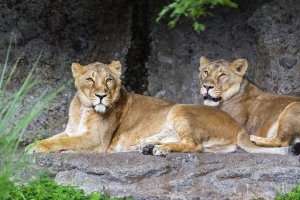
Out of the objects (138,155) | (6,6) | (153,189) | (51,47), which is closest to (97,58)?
(51,47)

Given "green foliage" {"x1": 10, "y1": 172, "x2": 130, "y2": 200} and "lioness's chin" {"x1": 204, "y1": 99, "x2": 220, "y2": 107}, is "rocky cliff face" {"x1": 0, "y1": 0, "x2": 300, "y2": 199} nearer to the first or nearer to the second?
"lioness's chin" {"x1": 204, "y1": 99, "x2": 220, "y2": 107}

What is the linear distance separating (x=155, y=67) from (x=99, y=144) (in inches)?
86.8

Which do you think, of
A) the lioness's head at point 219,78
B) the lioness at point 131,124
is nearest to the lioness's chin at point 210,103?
the lioness's head at point 219,78

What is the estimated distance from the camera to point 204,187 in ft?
23.7

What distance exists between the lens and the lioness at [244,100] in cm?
894

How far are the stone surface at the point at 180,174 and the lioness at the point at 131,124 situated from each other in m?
0.46

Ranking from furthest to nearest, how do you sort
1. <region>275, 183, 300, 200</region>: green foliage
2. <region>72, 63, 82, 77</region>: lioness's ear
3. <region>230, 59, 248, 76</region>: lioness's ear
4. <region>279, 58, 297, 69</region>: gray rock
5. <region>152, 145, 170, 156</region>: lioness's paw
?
<region>279, 58, 297, 69</region>: gray rock < <region>230, 59, 248, 76</region>: lioness's ear < <region>72, 63, 82, 77</region>: lioness's ear < <region>152, 145, 170, 156</region>: lioness's paw < <region>275, 183, 300, 200</region>: green foliage

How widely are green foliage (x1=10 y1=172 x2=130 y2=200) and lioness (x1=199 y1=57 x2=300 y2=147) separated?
8.21ft

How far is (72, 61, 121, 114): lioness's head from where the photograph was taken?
8609 mm

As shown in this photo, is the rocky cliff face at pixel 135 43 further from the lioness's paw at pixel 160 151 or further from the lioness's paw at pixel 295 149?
the lioness's paw at pixel 160 151

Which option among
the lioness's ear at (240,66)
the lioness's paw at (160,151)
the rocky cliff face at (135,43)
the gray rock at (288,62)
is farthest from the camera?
the rocky cliff face at (135,43)

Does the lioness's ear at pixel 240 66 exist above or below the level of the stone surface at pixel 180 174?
above

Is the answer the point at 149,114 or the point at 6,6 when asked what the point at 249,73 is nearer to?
the point at 149,114

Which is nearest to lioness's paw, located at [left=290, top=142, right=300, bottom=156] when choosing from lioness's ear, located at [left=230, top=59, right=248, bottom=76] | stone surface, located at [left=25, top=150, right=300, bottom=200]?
stone surface, located at [left=25, top=150, right=300, bottom=200]
